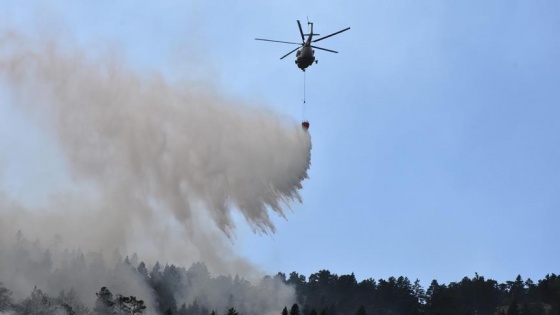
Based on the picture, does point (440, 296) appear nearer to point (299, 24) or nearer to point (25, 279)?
point (25, 279)

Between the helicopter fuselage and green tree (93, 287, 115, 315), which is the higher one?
the helicopter fuselage

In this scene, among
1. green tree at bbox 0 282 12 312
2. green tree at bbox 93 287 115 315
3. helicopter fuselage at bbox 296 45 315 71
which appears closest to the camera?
helicopter fuselage at bbox 296 45 315 71

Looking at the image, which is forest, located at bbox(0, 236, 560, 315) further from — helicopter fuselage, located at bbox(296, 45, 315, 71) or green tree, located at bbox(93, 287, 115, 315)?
helicopter fuselage, located at bbox(296, 45, 315, 71)

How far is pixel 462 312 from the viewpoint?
185125 millimetres

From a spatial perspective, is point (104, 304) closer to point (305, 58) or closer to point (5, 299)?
point (5, 299)

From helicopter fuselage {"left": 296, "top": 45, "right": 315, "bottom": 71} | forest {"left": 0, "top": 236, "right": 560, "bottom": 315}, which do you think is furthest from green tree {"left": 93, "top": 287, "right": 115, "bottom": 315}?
helicopter fuselage {"left": 296, "top": 45, "right": 315, "bottom": 71}

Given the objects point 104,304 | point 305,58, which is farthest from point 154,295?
point 305,58

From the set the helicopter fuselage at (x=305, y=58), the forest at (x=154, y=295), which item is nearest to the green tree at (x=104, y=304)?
the forest at (x=154, y=295)

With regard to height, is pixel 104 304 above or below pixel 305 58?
below

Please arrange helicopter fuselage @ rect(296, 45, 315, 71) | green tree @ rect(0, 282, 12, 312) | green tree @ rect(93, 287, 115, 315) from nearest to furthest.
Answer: helicopter fuselage @ rect(296, 45, 315, 71)
green tree @ rect(0, 282, 12, 312)
green tree @ rect(93, 287, 115, 315)

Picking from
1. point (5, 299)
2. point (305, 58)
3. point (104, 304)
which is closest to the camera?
point (305, 58)

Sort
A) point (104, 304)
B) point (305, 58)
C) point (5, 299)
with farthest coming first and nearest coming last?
point (104, 304)
point (5, 299)
point (305, 58)

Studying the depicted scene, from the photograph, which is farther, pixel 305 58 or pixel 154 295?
pixel 154 295

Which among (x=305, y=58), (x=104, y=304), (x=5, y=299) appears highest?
(x=305, y=58)
